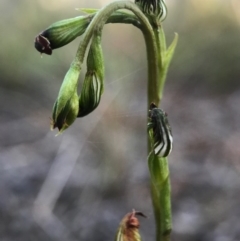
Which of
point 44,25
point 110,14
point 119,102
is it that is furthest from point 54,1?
point 110,14

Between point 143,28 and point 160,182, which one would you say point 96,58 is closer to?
point 143,28

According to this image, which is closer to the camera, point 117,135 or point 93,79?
point 93,79

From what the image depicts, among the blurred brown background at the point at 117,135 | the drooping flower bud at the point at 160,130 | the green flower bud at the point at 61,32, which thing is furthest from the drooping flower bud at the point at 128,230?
the blurred brown background at the point at 117,135

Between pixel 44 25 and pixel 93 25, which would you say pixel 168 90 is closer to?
pixel 44 25

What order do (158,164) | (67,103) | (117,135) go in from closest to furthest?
(67,103)
(158,164)
(117,135)

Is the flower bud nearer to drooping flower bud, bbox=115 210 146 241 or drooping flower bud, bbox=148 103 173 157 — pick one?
drooping flower bud, bbox=148 103 173 157

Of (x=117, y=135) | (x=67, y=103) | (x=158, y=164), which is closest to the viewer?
(x=67, y=103)

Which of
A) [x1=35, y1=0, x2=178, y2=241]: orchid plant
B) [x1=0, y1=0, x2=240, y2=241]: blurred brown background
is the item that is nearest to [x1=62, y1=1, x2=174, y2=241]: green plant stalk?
[x1=35, y1=0, x2=178, y2=241]: orchid plant

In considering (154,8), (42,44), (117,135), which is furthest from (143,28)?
(117,135)

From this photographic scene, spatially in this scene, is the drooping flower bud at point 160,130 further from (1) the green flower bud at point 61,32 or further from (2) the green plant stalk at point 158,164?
(1) the green flower bud at point 61,32
